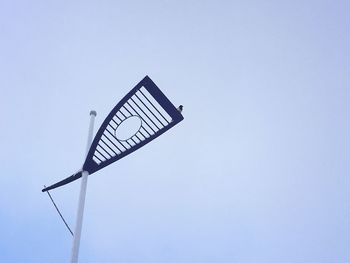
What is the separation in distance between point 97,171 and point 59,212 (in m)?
1.41

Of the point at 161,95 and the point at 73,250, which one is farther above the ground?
the point at 161,95

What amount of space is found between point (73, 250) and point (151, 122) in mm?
2769

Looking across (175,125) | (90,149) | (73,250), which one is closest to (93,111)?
(90,149)

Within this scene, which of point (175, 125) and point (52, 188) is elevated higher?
point (52, 188)

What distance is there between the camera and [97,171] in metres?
10.2

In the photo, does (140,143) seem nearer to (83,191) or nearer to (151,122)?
(151,122)

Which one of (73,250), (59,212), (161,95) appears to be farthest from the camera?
(59,212)

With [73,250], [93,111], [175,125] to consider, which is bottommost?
[73,250]

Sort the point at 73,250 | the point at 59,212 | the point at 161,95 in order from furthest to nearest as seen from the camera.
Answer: the point at 59,212, the point at 161,95, the point at 73,250

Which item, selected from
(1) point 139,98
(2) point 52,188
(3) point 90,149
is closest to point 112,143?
(3) point 90,149

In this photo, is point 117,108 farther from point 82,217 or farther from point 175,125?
point 82,217

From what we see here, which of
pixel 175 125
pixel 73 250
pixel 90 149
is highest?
pixel 90 149

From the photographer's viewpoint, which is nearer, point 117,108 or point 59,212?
point 117,108

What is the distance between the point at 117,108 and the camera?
9.73m
